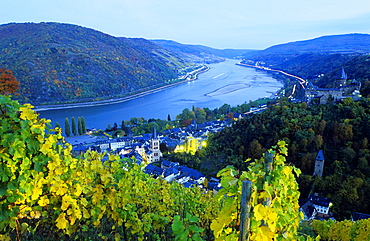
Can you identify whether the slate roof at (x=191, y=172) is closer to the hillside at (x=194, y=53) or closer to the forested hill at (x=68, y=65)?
the forested hill at (x=68, y=65)

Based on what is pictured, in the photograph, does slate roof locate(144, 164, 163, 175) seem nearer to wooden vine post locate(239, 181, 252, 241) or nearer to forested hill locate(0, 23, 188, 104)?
wooden vine post locate(239, 181, 252, 241)

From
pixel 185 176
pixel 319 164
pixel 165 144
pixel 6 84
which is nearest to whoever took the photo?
pixel 6 84

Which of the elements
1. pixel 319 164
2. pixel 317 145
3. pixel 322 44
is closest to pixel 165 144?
pixel 317 145

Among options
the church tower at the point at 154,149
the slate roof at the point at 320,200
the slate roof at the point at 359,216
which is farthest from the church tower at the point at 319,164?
the church tower at the point at 154,149

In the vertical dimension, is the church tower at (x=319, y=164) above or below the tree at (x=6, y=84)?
below

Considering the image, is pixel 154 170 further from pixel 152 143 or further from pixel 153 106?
pixel 153 106

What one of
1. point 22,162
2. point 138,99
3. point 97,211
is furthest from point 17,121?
point 138,99

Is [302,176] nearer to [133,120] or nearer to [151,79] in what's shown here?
[133,120]

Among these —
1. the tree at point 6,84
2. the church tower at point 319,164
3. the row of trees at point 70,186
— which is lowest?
the church tower at point 319,164
